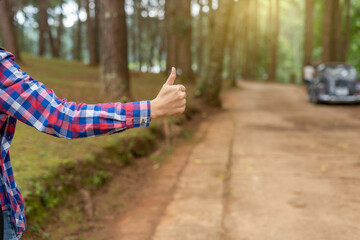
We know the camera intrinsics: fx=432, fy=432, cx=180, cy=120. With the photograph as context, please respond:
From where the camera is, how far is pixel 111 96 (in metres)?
11.5

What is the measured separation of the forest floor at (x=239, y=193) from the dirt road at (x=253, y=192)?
0.01 metres

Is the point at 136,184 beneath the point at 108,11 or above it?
beneath

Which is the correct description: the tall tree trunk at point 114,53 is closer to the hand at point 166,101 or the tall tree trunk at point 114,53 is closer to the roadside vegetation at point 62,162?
the roadside vegetation at point 62,162

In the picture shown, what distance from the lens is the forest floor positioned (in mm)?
4805

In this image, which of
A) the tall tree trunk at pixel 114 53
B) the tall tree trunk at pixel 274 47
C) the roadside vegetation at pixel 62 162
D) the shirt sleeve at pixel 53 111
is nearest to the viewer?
the shirt sleeve at pixel 53 111

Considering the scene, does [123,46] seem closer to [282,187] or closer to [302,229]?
[282,187]

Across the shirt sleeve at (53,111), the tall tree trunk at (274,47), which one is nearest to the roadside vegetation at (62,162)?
the shirt sleeve at (53,111)

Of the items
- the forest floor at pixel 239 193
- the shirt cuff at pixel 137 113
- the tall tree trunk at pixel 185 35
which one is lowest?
the forest floor at pixel 239 193

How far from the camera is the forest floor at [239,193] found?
480 centimetres

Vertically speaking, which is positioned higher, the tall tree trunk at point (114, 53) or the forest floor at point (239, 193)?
the tall tree trunk at point (114, 53)

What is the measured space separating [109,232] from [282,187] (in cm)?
259

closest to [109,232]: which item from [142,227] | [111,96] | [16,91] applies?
[142,227]

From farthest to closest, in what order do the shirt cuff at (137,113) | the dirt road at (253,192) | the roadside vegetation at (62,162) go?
the roadside vegetation at (62,162), the dirt road at (253,192), the shirt cuff at (137,113)

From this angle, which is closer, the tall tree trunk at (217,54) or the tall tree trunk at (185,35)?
the tall tree trunk at (217,54)
